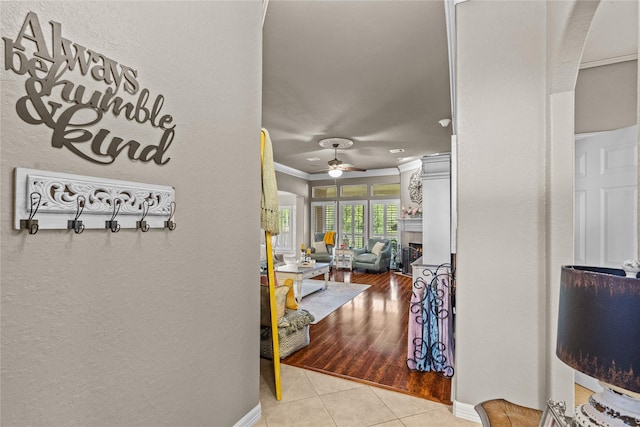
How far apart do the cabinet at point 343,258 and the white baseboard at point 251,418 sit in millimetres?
6836

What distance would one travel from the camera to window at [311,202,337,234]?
10.4 meters

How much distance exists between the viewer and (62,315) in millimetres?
1113

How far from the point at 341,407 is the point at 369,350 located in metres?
1.14

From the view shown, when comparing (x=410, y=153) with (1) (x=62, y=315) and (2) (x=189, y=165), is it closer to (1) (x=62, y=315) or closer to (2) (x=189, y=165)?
(2) (x=189, y=165)

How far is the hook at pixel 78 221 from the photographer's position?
A: 114cm

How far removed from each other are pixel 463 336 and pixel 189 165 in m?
2.15

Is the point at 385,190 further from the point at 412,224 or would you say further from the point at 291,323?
the point at 291,323

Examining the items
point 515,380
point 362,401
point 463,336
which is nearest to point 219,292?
point 362,401

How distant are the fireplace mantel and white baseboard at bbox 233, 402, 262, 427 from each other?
6445 millimetres

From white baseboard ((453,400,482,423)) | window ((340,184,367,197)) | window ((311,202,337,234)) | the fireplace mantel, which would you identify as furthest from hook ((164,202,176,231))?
window ((311,202,337,234))

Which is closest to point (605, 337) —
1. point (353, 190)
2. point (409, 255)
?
point (409, 255)

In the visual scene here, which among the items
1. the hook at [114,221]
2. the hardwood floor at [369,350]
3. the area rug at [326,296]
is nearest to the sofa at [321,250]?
the area rug at [326,296]

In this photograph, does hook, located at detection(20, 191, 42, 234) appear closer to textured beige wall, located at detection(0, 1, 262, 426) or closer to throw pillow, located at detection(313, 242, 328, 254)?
textured beige wall, located at detection(0, 1, 262, 426)

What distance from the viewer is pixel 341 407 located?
235 cm
